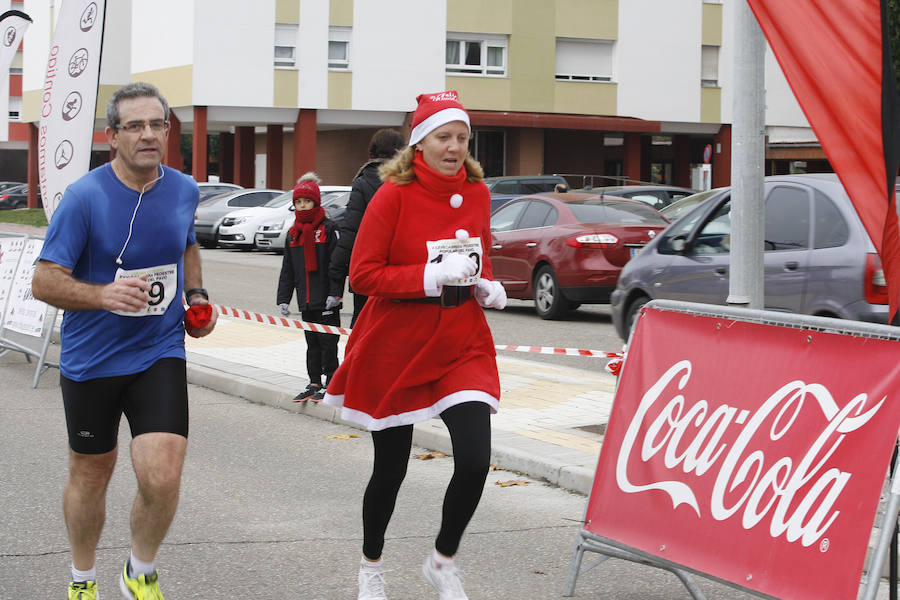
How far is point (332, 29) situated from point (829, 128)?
39.6 metres

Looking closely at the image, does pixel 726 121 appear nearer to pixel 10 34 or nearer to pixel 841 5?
pixel 10 34

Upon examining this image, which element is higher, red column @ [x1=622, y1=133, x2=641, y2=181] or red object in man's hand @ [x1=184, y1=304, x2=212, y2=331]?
red column @ [x1=622, y1=133, x2=641, y2=181]

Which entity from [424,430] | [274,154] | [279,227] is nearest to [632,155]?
[274,154]

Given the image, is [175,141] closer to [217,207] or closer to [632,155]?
[217,207]

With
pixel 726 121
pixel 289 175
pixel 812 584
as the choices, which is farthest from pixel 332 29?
pixel 812 584

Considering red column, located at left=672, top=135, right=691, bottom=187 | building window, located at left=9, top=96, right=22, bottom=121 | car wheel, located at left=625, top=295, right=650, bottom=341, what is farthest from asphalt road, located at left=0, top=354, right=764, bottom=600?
building window, located at left=9, top=96, right=22, bottom=121

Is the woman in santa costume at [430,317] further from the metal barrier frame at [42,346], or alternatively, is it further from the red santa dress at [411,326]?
the metal barrier frame at [42,346]

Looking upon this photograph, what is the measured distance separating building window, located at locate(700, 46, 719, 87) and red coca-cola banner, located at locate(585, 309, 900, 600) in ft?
139

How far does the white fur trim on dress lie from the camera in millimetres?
4559

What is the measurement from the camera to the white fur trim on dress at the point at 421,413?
15.0 feet

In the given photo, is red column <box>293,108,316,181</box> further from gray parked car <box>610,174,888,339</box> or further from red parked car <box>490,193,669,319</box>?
gray parked car <box>610,174,888,339</box>

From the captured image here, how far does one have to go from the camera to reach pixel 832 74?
4297mm

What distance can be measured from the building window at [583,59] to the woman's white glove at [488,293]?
40.7 m

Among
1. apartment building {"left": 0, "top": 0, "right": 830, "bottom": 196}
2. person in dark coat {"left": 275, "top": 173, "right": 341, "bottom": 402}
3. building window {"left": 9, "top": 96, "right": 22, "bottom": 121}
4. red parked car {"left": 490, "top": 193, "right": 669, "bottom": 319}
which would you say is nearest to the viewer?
person in dark coat {"left": 275, "top": 173, "right": 341, "bottom": 402}
